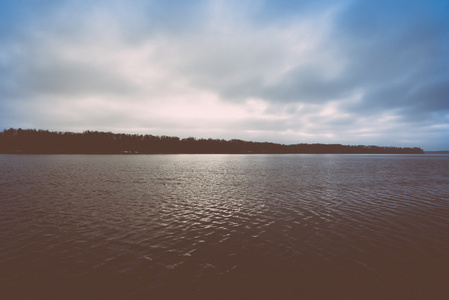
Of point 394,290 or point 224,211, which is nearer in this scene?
point 394,290

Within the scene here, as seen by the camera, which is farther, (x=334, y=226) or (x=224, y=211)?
(x=224, y=211)

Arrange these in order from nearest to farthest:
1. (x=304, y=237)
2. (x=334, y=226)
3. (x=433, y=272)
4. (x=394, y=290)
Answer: (x=394, y=290), (x=433, y=272), (x=304, y=237), (x=334, y=226)

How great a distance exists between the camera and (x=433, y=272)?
11.5m

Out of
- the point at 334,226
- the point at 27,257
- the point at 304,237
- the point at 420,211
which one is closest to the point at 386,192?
the point at 420,211

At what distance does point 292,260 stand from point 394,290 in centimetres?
457

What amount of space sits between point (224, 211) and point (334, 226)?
10111 mm

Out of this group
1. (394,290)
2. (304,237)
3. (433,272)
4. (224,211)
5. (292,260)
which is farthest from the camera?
(224,211)

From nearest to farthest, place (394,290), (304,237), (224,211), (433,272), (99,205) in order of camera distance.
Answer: (394,290)
(433,272)
(304,237)
(224,211)
(99,205)

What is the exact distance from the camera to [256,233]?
16.9 meters

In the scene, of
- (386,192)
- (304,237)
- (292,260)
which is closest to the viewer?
(292,260)

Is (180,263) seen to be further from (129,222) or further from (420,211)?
(420,211)

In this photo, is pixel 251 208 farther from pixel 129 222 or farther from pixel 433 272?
pixel 433 272

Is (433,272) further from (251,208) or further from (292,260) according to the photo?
(251,208)

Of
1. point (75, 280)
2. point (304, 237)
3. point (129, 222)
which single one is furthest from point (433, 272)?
point (129, 222)
